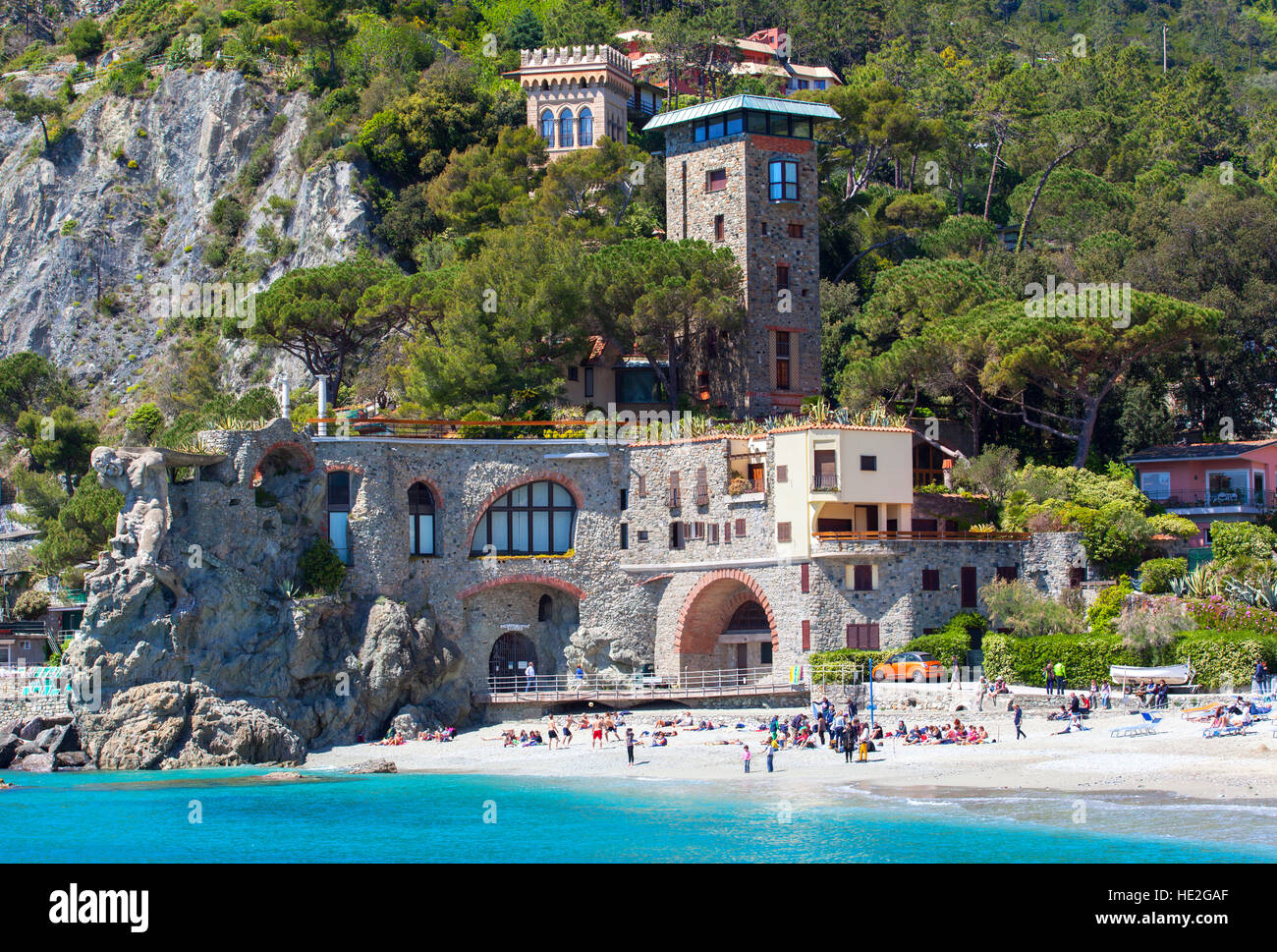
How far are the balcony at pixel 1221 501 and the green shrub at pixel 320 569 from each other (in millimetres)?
31918

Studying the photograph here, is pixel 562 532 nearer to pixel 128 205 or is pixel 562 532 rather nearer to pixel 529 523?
pixel 529 523

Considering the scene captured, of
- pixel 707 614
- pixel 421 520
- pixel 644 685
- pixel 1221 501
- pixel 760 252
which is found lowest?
pixel 644 685

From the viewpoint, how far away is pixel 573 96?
271ft

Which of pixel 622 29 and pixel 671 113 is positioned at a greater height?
pixel 622 29

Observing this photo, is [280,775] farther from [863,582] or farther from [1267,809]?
[1267,809]

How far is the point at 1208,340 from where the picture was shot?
5644 centimetres

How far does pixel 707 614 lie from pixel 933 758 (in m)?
15.1

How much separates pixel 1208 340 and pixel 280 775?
124 feet

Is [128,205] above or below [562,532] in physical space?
above

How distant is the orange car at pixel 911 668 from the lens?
47.9 m

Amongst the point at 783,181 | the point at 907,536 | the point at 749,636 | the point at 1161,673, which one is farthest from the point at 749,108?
the point at 1161,673

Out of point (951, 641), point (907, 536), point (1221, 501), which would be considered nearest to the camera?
point (951, 641)

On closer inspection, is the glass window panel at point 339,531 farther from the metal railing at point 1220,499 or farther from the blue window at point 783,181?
the metal railing at point 1220,499

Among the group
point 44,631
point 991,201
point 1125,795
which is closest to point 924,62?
point 991,201
